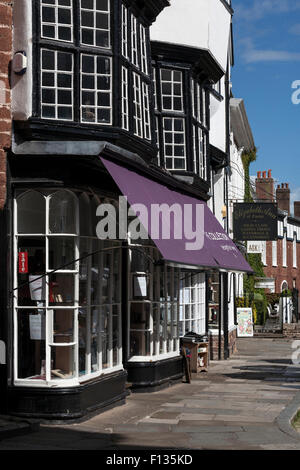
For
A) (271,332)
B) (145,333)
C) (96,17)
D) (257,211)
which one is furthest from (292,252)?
(96,17)

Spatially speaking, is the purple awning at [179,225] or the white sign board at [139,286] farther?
the white sign board at [139,286]

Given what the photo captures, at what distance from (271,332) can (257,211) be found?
11.2 metres

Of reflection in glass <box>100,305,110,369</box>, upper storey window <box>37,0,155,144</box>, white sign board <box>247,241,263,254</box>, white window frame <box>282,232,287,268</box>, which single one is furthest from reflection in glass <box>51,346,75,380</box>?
white window frame <box>282,232,287,268</box>

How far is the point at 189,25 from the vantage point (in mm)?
19438

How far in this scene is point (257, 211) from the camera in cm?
2811

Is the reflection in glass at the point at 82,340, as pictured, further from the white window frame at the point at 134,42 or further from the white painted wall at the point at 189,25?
the white painted wall at the point at 189,25

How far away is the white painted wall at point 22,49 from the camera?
1215 centimetres

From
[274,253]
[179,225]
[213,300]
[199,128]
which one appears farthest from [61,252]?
[274,253]

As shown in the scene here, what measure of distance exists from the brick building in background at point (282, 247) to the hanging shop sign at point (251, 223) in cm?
→ 2113

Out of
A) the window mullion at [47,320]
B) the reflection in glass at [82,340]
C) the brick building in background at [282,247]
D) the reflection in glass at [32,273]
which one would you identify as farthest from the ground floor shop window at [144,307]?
the brick building in background at [282,247]

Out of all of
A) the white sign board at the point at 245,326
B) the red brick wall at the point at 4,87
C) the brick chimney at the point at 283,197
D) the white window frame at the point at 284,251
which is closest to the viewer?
the red brick wall at the point at 4,87

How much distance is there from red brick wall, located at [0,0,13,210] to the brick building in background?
38.1m
